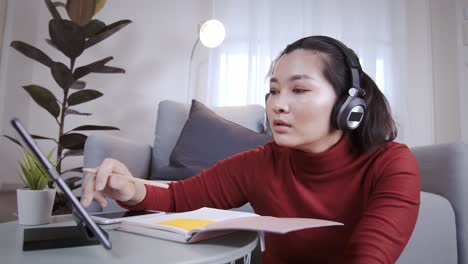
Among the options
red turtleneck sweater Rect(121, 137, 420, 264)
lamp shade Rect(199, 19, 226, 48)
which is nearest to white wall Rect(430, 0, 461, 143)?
lamp shade Rect(199, 19, 226, 48)

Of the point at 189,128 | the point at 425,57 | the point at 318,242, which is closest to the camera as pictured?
the point at 318,242

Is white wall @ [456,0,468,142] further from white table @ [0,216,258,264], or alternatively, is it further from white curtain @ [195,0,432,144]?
white table @ [0,216,258,264]

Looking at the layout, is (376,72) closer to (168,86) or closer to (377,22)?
(377,22)

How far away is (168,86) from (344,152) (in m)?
2.11

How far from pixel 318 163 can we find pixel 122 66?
7.35ft

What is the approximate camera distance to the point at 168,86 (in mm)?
2697

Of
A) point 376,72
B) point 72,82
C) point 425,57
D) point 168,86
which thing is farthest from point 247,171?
point 425,57

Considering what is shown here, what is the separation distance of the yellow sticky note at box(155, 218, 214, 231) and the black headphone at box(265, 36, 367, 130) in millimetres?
323

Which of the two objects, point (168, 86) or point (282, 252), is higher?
point (168, 86)

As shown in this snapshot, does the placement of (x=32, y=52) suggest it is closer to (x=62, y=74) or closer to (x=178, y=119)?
(x=62, y=74)

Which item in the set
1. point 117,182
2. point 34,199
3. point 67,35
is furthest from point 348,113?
point 67,35

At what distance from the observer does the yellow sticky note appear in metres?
0.56

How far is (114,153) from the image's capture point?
1397 millimetres

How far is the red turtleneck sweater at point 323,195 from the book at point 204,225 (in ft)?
0.35
